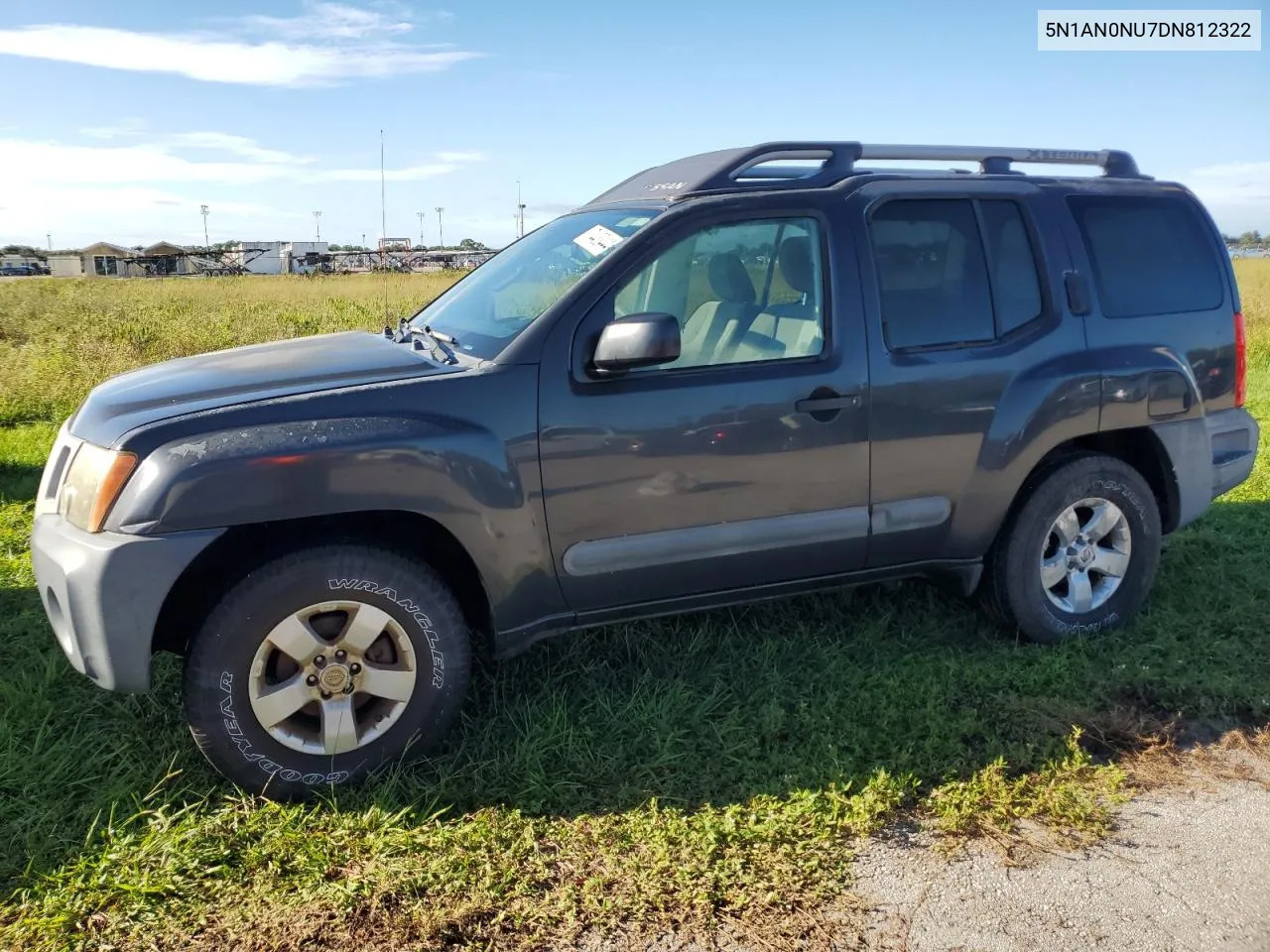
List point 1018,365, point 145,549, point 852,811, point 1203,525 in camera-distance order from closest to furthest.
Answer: point 145,549 < point 852,811 < point 1018,365 < point 1203,525

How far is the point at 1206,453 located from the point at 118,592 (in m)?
4.22

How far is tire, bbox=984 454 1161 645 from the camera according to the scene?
13.3 feet

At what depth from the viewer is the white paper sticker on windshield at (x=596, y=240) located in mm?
3557

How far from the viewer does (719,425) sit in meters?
3.38

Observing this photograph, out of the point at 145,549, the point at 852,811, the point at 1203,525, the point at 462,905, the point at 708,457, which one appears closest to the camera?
the point at 462,905

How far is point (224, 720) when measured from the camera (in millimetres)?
2998

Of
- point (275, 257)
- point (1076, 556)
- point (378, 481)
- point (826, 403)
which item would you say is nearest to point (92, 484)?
point (378, 481)

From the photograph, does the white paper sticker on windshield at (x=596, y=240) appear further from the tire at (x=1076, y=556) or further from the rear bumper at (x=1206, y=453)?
the rear bumper at (x=1206, y=453)

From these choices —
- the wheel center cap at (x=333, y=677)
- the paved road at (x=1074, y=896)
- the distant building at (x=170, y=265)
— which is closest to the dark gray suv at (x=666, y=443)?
the wheel center cap at (x=333, y=677)

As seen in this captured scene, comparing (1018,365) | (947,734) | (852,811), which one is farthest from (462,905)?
(1018,365)

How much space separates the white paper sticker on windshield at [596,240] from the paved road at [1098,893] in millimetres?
2149

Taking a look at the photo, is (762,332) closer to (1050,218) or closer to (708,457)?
(708,457)

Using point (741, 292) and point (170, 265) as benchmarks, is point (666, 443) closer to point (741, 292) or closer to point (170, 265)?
point (741, 292)

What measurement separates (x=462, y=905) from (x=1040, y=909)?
151 centimetres
